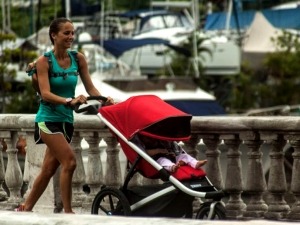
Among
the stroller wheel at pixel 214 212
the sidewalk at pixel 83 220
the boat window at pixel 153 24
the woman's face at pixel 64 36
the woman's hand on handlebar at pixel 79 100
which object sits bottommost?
the boat window at pixel 153 24

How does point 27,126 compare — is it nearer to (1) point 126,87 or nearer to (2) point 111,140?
(2) point 111,140

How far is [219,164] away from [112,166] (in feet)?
3.39

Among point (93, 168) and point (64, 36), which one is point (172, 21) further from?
point (64, 36)

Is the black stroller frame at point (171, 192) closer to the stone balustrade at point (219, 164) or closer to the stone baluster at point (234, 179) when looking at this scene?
the stone balustrade at point (219, 164)

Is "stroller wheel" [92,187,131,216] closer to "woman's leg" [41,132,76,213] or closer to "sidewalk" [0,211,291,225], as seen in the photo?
"woman's leg" [41,132,76,213]

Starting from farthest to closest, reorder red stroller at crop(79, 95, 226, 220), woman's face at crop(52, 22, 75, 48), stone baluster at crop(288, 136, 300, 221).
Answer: stone baluster at crop(288, 136, 300, 221) < woman's face at crop(52, 22, 75, 48) < red stroller at crop(79, 95, 226, 220)

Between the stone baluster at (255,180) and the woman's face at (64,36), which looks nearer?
the woman's face at (64,36)

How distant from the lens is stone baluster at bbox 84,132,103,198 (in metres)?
12.8

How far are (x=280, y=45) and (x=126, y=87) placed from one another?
11.2 metres

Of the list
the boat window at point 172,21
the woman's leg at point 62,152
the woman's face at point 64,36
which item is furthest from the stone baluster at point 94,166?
the boat window at point 172,21

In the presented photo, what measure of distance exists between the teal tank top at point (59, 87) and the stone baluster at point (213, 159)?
1612mm

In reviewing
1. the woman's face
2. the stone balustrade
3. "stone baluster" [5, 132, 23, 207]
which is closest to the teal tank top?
the woman's face

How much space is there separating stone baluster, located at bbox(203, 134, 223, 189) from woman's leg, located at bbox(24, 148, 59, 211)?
1596mm

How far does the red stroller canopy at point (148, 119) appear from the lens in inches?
424
